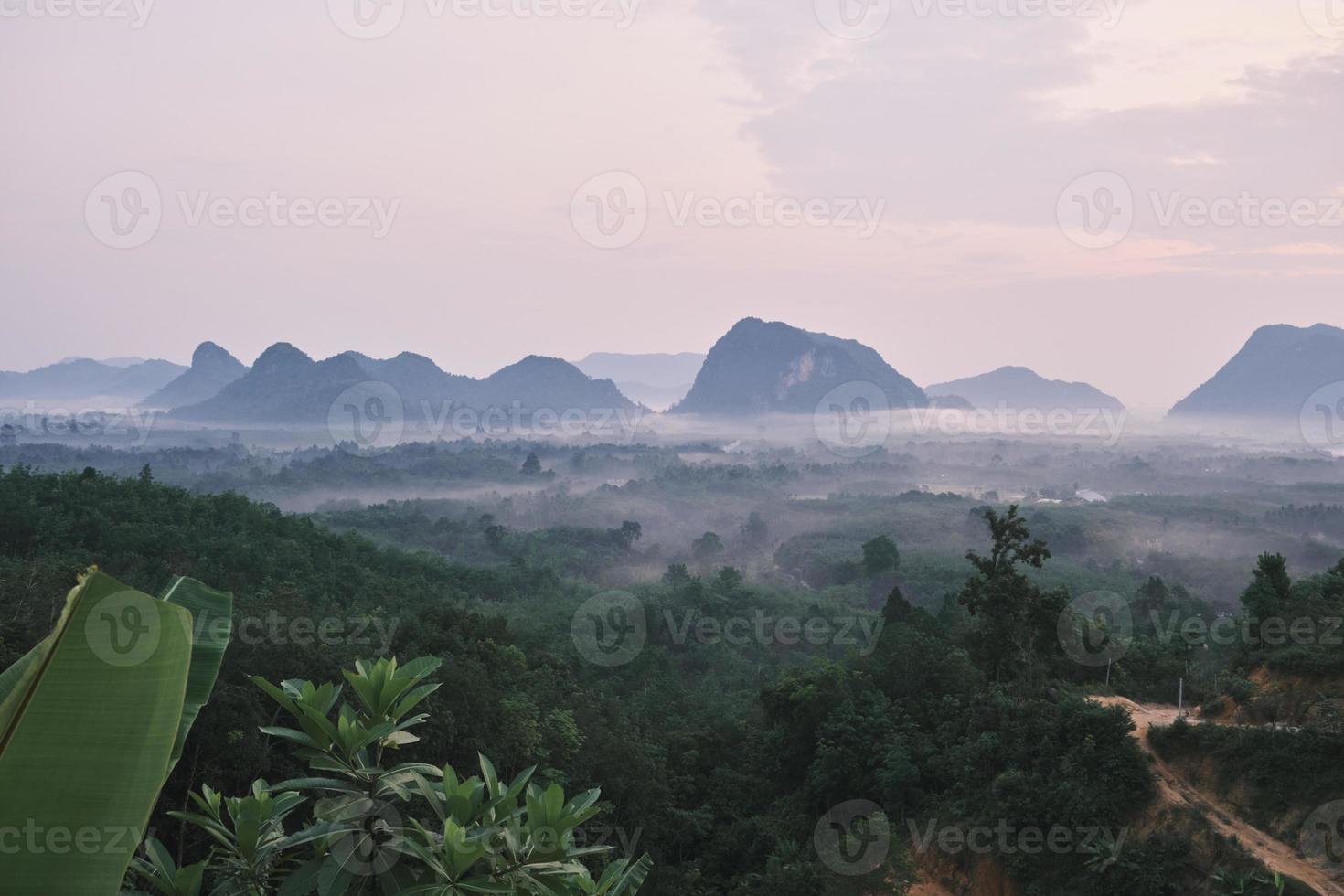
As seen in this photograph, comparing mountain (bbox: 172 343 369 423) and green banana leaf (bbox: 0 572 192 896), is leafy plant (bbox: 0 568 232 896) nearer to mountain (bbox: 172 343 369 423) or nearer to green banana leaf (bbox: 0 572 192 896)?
green banana leaf (bbox: 0 572 192 896)

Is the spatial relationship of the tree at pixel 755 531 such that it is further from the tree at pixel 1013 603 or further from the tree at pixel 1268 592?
the tree at pixel 1268 592

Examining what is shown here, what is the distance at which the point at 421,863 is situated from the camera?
12.7 ft

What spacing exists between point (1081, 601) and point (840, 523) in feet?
134

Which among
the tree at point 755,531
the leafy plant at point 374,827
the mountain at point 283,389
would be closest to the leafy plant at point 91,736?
the leafy plant at point 374,827

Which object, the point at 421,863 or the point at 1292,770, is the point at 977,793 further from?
the point at 421,863

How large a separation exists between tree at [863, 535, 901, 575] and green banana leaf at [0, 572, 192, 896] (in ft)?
168

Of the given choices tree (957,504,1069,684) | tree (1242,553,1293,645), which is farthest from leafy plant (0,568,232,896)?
tree (1242,553,1293,645)

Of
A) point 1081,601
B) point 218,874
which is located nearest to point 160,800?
point 218,874

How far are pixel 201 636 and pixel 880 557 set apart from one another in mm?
50521

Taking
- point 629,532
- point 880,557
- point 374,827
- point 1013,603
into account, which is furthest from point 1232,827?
point 629,532

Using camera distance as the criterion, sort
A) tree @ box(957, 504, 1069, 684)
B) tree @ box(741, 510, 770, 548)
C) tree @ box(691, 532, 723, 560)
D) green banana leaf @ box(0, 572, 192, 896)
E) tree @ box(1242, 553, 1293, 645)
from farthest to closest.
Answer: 1. tree @ box(741, 510, 770, 548)
2. tree @ box(691, 532, 723, 560)
3. tree @ box(957, 504, 1069, 684)
4. tree @ box(1242, 553, 1293, 645)
5. green banana leaf @ box(0, 572, 192, 896)

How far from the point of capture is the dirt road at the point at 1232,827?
9.55 m

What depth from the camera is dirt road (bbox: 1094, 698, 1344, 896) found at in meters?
9.55

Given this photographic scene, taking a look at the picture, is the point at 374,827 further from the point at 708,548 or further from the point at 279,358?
the point at 279,358
